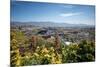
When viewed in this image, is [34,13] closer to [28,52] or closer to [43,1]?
[43,1]

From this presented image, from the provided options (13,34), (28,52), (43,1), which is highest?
(43,1)

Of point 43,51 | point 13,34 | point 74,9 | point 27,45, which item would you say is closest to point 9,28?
point 13,34

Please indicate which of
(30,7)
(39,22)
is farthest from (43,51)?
(30,7)

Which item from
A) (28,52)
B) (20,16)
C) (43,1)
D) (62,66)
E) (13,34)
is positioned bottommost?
(62,66)

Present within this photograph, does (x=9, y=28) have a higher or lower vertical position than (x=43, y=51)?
higher

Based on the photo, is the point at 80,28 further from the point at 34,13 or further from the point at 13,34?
the point at 13,34

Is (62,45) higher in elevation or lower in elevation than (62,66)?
higher

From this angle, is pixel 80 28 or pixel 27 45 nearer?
pixel 27 45
